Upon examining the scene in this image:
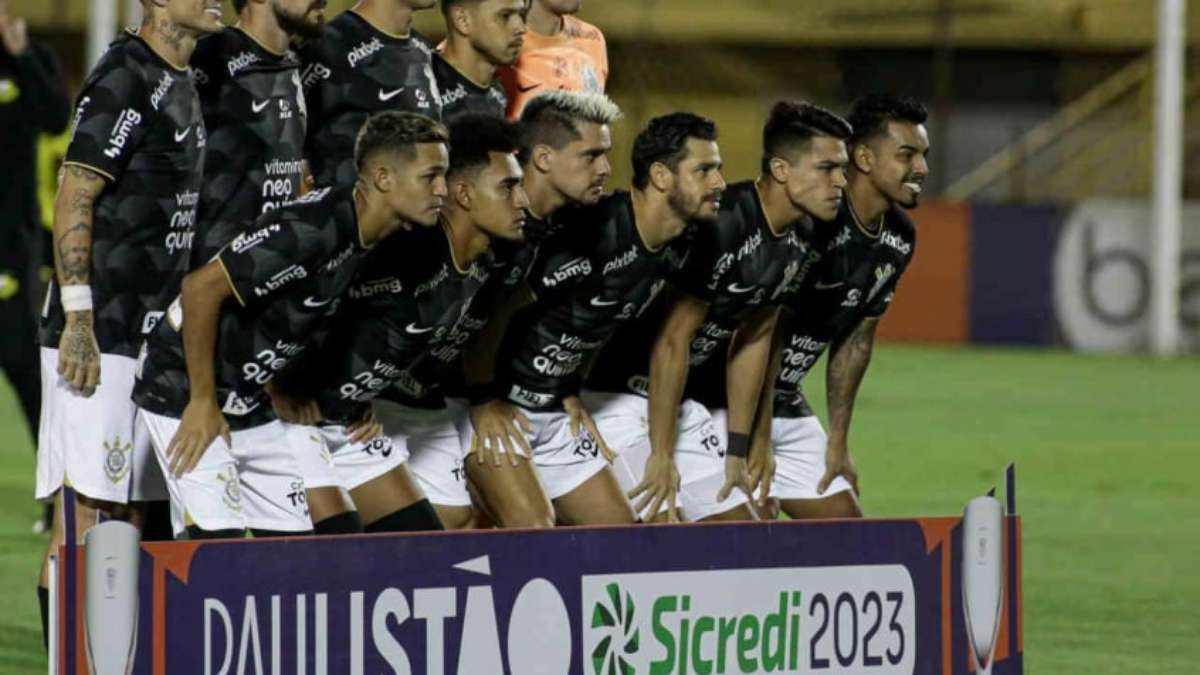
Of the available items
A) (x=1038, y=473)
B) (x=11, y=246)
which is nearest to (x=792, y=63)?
(x=1038, y=473)

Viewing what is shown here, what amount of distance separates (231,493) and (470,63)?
198cm

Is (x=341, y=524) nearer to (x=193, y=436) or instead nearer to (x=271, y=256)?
(x=193, y=436)

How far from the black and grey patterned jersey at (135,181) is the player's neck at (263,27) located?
36 cm

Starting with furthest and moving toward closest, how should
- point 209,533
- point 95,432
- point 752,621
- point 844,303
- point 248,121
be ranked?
point 844,303 → point 248,121 → point 95,432 → point 209,533 → point 752,621

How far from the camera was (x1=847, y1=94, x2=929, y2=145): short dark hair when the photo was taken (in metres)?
8.57

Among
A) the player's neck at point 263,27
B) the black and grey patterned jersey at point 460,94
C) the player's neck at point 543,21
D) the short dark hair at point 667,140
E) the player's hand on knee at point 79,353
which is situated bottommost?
the player's hand on knee at point 79,353

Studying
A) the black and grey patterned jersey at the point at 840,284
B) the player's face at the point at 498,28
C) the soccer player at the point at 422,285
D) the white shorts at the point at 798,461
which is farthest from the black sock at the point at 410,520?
the white shorts at the point at 798,461

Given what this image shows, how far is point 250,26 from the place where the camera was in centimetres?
742

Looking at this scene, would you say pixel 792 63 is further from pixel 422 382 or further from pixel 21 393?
pixel 422 382

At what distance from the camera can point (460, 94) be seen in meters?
8.05

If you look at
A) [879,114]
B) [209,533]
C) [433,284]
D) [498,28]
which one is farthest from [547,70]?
[209,533]

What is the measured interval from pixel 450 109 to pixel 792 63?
26.2 m

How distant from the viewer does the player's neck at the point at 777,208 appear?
27.2 ft

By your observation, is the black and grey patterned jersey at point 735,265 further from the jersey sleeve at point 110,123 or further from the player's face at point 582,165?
the jersey sleeve at point 110,123
